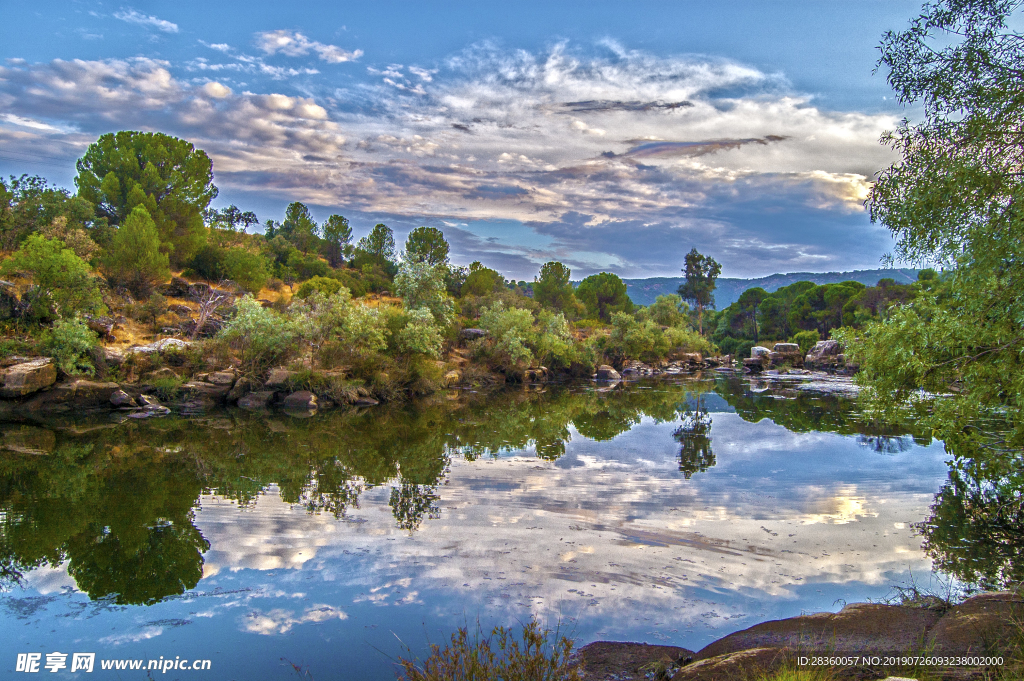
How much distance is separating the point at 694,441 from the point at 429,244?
46045 mm

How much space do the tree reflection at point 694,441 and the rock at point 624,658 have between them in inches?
322

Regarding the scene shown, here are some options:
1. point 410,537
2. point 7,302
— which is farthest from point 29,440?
point 410,537

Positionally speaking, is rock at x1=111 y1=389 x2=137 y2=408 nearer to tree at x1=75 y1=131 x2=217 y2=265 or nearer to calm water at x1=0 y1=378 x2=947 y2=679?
calm water at x1=0 y1=378 x2=947 y2=679

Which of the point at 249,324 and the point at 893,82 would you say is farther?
the point at 249,324

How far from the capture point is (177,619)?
6.51m

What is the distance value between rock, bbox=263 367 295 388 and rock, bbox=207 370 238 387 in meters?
1.44

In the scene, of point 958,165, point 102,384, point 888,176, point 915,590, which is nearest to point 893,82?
point 888,176

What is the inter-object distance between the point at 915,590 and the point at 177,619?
30.7 ft

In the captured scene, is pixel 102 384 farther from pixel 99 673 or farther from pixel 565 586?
pixel 565 586

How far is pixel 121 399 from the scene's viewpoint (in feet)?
72.9

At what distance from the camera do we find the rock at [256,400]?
24.4m

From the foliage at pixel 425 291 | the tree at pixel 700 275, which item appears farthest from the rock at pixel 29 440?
the tree at pixel 700 275

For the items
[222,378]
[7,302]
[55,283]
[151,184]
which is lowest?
[222,378]

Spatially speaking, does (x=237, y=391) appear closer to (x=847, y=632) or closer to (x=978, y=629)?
(x=847, y=632)
